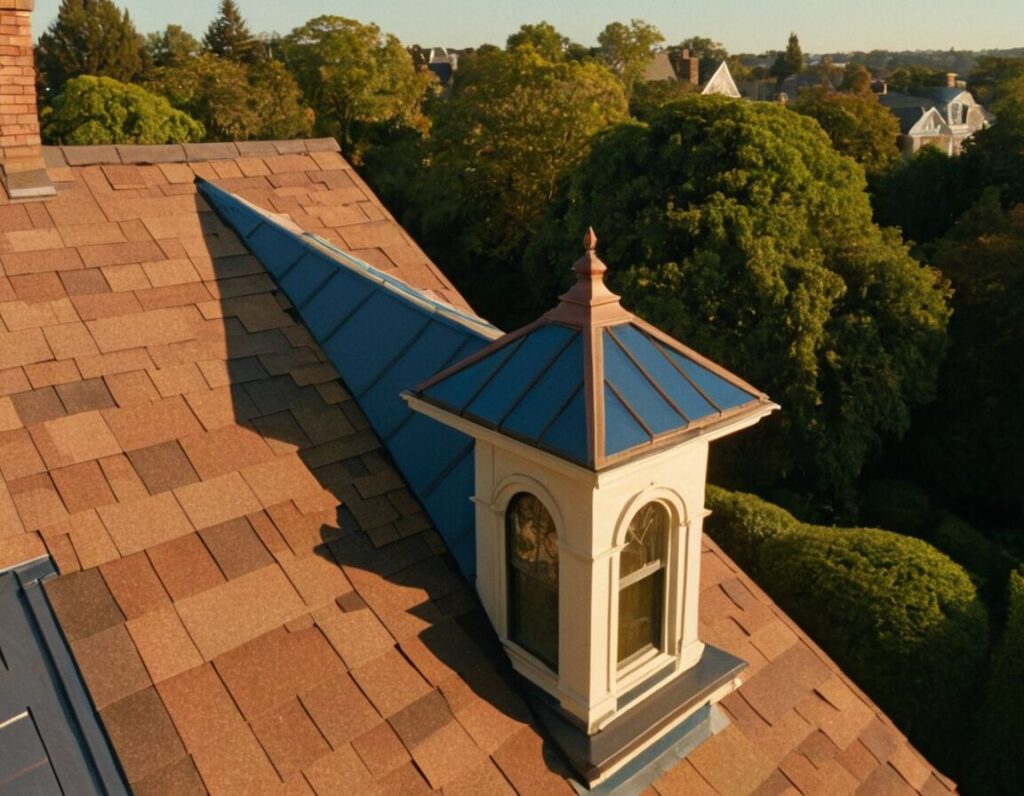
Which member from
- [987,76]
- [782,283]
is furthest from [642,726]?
[987,76]

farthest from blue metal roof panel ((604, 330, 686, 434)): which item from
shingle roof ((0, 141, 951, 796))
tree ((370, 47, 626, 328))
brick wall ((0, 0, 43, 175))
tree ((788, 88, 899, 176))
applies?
tree ((788, 88, 899, 176))

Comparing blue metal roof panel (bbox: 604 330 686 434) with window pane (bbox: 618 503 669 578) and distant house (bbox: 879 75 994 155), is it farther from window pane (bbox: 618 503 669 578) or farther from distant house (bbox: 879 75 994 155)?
distant house (bbox: 879 75 994 155)

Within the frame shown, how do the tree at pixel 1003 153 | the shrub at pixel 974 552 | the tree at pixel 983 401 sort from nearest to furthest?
the shrub at pixel 974 552 → the tree at pixel 983 401 → the tree at pixel 1003 153

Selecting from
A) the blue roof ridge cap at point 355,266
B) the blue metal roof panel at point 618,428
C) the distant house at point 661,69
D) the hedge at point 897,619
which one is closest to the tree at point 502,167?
the hedge at point 897,619

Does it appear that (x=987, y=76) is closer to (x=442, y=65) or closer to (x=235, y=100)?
(x=442, y=65)

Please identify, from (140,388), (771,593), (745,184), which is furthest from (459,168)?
(140,388)

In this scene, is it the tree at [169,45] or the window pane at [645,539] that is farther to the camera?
the tree at [169,45]

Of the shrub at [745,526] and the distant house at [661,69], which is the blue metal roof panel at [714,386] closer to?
the shrub at [745,526]
